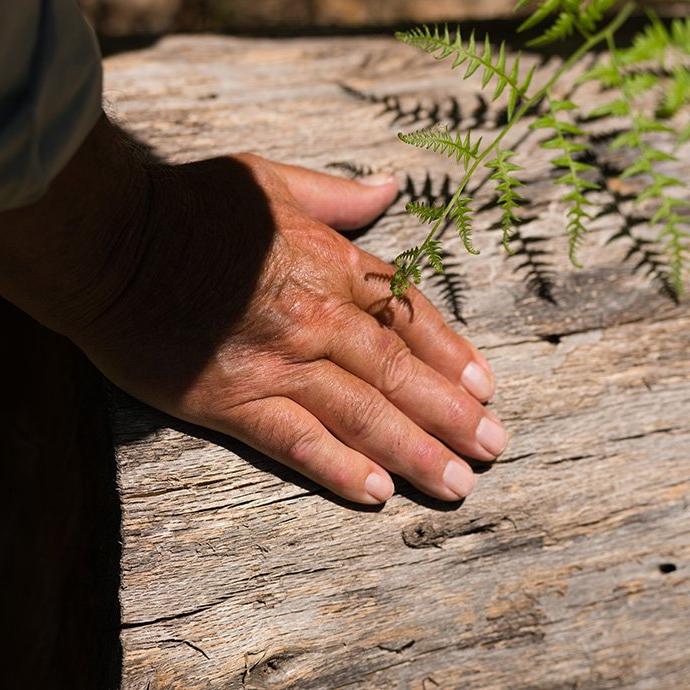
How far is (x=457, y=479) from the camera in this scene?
2.01m

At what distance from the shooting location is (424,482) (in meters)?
2.01

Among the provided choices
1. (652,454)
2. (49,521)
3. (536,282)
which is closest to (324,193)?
(536,282)

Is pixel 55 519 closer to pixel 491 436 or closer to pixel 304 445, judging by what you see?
pixel 304 445

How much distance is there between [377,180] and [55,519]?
1500 millimetres

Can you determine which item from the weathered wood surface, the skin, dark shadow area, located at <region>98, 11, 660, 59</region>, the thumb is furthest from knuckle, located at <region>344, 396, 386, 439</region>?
dark shadow area, located at <region>98, 11, 660, 59</region>

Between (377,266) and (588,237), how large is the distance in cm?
78

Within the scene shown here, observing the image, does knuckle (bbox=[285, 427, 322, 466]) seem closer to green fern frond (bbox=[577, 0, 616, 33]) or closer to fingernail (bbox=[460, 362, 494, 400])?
fingernail (bbox=[460, 362, 494, 400])

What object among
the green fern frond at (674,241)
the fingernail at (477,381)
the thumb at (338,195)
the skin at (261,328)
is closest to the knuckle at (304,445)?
the skin at (261,328)

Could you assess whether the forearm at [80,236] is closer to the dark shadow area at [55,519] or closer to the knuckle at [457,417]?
the dark shadow area at [55,519]

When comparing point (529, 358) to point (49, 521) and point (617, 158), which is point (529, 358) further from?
Result: point (49, 521)

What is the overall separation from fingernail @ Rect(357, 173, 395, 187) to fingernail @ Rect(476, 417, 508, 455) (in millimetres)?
823

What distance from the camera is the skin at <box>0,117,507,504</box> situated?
1.86 m

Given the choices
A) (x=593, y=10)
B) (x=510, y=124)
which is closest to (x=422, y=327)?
(x=510, y=124)

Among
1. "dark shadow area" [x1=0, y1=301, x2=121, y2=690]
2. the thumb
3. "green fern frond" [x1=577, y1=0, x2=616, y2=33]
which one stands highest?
"green fern frond" [x1=577, y1=0, x2=616, y2=33]
